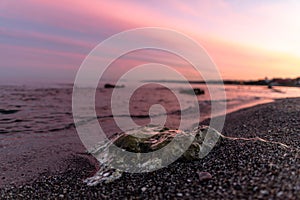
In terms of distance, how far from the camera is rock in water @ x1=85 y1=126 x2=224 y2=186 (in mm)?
7984

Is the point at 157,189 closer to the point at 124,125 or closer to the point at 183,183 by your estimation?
the point at 183,183

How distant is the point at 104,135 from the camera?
1510 cm

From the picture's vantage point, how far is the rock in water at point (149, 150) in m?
7.98

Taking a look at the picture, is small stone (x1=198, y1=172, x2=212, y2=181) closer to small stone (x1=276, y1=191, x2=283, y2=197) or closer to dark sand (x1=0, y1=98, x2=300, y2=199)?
dark sand (x1=0, y1=98, x2=300, y2=199)

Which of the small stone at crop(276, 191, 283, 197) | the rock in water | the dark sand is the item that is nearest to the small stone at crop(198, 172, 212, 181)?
the dark sand

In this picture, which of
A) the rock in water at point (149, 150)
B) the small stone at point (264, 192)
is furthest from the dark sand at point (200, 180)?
the rock in water at point (149, 150)

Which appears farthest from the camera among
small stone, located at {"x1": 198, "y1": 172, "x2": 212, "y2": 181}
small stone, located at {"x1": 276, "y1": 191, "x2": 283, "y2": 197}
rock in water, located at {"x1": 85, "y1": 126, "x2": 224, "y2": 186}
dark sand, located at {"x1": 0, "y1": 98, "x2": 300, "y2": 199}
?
rock in water, located at {"x1": 85, "y1": 126, "x2": 224, "y2": 186}

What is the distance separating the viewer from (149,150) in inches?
344

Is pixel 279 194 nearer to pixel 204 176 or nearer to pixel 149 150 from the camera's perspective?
pixel 204 176

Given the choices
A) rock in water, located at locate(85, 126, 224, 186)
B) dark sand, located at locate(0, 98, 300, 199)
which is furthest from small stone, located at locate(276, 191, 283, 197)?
rock in water, located at locate(85, 126, 224, 186)

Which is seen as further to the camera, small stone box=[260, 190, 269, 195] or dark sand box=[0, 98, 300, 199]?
dark sand box=[0, 98, 300, 199]

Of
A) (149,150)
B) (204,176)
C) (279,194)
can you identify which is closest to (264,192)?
(279,194)

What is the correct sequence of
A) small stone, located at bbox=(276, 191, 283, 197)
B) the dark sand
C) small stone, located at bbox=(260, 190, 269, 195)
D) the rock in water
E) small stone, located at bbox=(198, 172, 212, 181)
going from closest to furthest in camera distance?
small stone, located at bbox=(276, 191, 283, 197) < small stone, located at bbox=(260, 190, 269, 195) < the dark sand < small stone, located at bbox=(198, 172, 212, 181) < the rock in water

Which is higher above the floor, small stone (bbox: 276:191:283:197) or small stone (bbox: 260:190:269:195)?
small stone (bbox: 276:191:283:197)
